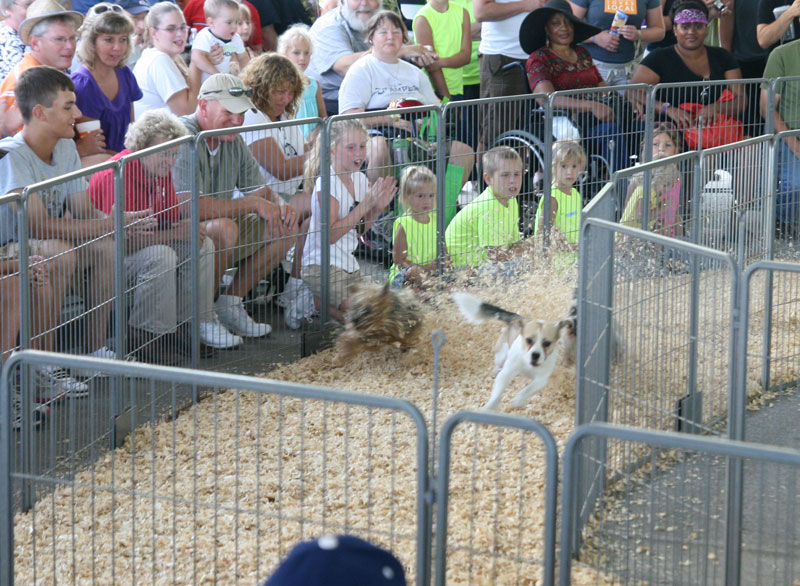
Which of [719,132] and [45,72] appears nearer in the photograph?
[45,72]

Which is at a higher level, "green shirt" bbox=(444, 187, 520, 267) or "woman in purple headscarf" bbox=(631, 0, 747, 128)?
"woman in purple headscarf" bbox=(631, 0, 747, 128)

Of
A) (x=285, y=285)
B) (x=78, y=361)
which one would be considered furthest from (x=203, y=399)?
(x=78, y=361)

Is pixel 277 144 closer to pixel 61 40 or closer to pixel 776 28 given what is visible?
pixel 61 40

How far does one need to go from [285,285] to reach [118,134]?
1769 millimetres

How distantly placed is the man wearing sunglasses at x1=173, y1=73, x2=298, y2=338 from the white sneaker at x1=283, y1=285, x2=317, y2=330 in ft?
0.72

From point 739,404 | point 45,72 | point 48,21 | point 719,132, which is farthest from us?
point 719,132

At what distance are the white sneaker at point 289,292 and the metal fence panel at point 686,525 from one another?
11.8ft

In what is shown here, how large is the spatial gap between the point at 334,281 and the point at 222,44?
2907mm

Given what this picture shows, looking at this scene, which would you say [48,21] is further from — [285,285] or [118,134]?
[285,285]

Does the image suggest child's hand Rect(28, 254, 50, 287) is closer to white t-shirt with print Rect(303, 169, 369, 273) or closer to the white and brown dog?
the white and brown dog

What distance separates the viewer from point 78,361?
3.39 m

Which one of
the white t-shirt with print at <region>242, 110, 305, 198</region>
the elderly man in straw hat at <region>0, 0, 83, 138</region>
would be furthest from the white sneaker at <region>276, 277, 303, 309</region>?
the elderly man in straw hat at <region>0, 0, 83, 138</region>

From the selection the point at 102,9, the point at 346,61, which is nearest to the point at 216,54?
the point at 346,61

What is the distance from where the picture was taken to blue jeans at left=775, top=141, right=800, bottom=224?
8133 mm
